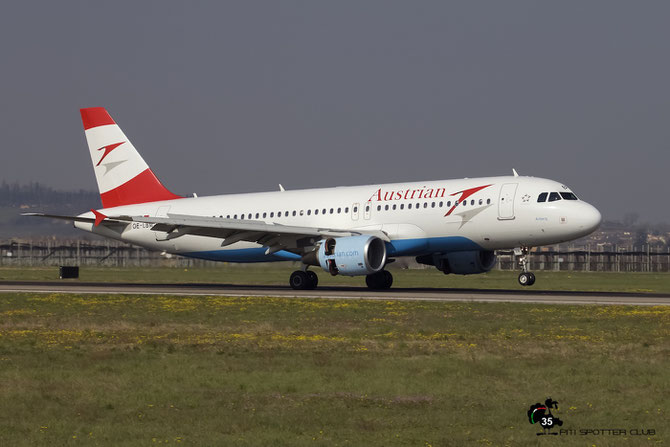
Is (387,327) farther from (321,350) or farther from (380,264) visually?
(380,264)

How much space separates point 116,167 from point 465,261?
19595mm

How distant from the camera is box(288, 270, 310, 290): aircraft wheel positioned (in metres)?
41.2

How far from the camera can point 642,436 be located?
1141 cm

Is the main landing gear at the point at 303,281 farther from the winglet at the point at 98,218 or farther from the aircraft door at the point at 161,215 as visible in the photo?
the winglet at the point at 98,218

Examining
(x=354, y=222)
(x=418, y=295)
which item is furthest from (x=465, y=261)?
(x=418, y=295)

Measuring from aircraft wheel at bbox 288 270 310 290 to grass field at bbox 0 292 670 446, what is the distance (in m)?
13.8

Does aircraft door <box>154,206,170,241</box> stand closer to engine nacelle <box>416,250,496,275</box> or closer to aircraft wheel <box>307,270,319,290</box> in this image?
aircraft wheel <box>307,270,319,290</box>

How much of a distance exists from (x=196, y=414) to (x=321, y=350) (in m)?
6.69

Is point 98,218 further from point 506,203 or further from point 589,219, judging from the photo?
point 589,219

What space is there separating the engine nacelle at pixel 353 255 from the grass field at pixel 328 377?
393 inches

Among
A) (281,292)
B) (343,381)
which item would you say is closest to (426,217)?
(281,292)

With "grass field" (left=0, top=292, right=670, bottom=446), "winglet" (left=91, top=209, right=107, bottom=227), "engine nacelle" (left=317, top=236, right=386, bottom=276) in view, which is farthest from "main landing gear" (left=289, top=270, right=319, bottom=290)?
"grass field" (left=0, top=292, right=670, bottom=446)

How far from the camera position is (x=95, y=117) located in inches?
1960

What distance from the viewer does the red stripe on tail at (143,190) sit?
4903 centimetres
